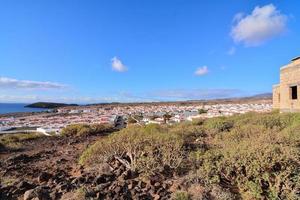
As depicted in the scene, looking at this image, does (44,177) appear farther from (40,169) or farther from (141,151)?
(141,151)

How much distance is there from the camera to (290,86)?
15.7m

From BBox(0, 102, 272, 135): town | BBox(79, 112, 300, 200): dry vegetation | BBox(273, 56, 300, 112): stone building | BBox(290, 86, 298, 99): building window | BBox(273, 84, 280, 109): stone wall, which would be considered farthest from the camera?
BBox(0, 102, 272, 135): town

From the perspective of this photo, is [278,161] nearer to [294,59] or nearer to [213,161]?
[213,161]

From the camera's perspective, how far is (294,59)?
54.3ft

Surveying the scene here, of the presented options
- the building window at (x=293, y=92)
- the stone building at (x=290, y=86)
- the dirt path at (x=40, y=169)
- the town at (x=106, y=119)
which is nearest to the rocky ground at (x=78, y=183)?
the dirt path at (x=40, y=169)

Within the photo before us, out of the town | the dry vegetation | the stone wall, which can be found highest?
the stone wall

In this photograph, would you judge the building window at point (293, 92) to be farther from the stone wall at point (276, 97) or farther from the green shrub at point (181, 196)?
the green shrub at point (181, 196)

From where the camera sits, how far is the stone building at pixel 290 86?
15062 millimetres

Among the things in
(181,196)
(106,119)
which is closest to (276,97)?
(181,196)

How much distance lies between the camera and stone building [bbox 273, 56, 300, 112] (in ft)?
49.4

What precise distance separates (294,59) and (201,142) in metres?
10.3

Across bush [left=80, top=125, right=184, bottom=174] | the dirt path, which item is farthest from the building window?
the dirt path

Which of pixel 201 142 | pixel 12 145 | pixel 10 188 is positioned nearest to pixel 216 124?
pixel 201 142

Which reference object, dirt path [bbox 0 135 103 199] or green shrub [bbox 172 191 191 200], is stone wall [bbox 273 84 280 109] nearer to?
dirt path [bbox 0 135 103 199]
